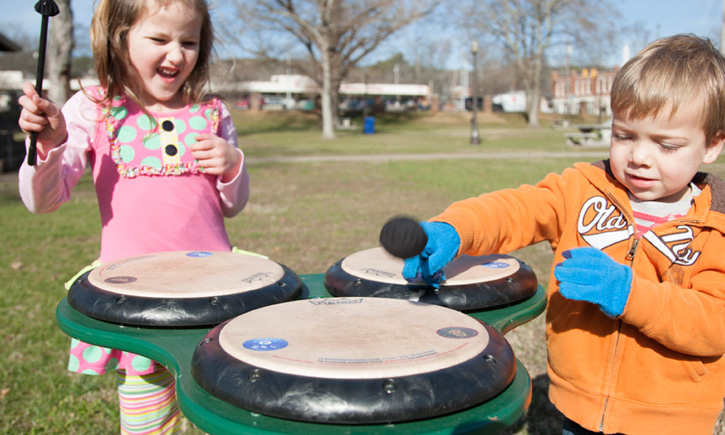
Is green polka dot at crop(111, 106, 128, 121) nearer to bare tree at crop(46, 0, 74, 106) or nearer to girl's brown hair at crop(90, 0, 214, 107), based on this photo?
girl's brown hair at crop(90, 0, 214, 107)

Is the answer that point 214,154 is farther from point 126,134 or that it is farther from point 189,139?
point 126,134

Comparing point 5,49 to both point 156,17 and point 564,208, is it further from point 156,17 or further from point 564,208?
point 564,208

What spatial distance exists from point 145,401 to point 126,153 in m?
0.79

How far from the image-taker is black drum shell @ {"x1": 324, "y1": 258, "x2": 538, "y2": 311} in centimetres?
154

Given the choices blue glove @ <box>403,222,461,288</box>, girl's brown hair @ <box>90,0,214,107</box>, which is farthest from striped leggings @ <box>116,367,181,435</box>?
blue glove @ <box>403,222,461,288</box>

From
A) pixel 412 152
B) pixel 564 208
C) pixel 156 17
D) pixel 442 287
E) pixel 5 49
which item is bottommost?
pixel 412 152

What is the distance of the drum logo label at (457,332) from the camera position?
1184mm

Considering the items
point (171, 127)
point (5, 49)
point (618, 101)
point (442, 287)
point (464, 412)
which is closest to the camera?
point (464, 412)

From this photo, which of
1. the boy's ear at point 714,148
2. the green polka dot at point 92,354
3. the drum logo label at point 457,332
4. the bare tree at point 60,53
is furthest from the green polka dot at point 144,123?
the bare tree at point 60,53

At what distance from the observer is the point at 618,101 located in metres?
1.40

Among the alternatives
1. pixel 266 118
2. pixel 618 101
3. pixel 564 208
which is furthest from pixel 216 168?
pixel 266 118

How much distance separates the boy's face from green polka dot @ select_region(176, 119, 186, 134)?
4.37 feet

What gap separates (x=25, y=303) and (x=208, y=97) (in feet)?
8.63

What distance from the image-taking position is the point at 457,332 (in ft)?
3.95
